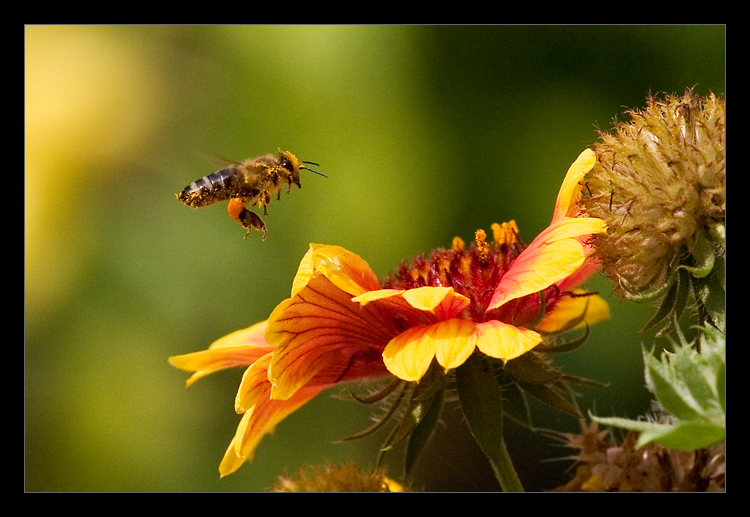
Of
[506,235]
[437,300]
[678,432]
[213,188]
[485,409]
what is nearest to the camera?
[678,432]

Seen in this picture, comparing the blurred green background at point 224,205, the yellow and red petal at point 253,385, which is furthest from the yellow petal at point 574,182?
the blurred green background at point 224,205

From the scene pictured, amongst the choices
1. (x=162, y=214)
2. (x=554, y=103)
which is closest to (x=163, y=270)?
(x=162, y=214)

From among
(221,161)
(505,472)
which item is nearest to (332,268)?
(505,472)

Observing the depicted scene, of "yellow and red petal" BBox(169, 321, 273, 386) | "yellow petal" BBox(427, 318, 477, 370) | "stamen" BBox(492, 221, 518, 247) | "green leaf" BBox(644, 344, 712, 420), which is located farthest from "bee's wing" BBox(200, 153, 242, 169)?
"green leaf" BBox(644, 344, 712, 420)

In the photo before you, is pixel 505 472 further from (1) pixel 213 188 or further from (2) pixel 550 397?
(1) pixel 213 188

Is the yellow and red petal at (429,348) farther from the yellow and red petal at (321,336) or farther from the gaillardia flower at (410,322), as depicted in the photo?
the yellow and red petal at (321,336)

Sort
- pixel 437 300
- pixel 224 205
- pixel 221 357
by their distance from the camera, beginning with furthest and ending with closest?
pixel 224 205 → pixel 221 357 → pixel 437 300
